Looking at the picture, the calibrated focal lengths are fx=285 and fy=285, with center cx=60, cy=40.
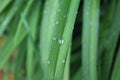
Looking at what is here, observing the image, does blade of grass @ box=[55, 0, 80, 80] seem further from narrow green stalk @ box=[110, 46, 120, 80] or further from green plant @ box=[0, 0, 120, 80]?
narrow green stalk @ box=[110, 46, 120, 80]

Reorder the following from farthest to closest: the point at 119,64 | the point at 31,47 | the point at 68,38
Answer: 1. the point at 31,47
2. the point at 119,64
3. the point at 68,38

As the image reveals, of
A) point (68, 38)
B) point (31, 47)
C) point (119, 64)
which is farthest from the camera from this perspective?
point (31, 47)

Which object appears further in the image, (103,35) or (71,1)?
(103,35)

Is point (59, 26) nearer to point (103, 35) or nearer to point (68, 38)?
point (68, 38)

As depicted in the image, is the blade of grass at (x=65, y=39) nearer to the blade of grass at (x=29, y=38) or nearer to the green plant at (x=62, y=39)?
the green plant at (x=62, y=39)

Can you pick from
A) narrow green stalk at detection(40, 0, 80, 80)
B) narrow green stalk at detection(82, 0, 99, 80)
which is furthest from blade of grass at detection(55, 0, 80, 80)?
narrow green stalk at detection(82, 0, 99, 80)

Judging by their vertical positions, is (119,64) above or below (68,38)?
below

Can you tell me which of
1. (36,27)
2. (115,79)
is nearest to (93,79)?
(115,79)

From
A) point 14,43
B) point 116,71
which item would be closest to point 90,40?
point 116,71

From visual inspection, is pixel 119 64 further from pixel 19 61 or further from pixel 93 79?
pixel 19 61

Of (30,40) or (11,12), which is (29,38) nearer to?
(30,40)
